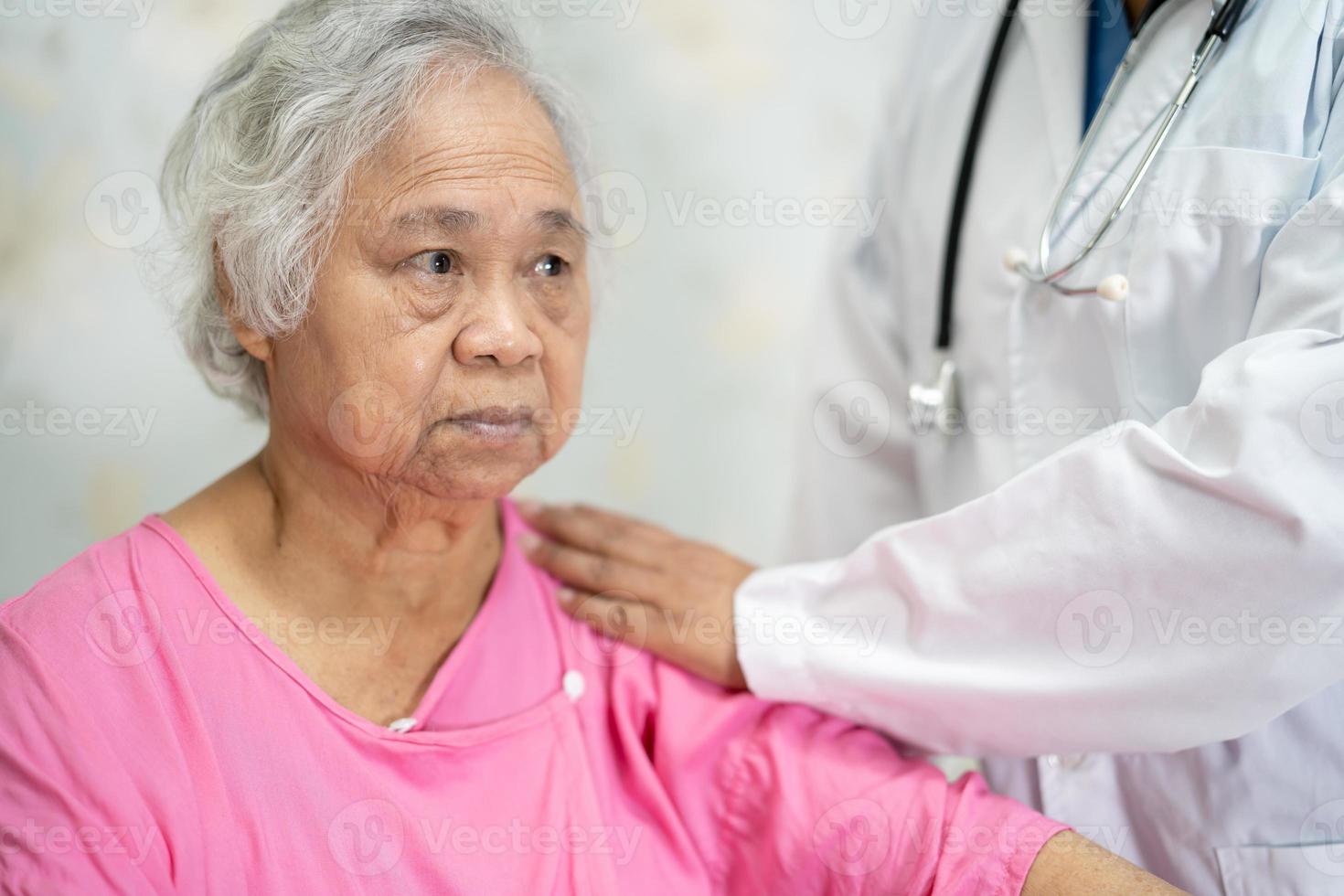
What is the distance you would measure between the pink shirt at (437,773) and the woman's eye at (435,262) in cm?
37

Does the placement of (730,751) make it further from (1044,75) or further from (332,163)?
(1044,75)

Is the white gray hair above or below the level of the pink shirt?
above

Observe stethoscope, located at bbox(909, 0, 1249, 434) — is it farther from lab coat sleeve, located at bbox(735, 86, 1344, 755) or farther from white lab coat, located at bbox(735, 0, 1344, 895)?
lab coat sleeve, located at bbox(735, 86, 1344, 755)

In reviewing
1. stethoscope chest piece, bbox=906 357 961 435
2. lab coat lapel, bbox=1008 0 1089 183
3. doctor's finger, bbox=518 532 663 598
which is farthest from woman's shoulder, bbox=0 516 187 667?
lab coat lapel, bbox=1008 0 1089 183

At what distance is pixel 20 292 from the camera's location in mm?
1564

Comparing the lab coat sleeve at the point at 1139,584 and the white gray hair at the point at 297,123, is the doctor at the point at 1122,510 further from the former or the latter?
the white gray hair at the point at 297,123

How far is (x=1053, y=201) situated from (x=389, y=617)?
0.93 m

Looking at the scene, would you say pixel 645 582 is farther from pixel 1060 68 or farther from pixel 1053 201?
pixel 1060 68

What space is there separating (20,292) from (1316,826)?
1.72m

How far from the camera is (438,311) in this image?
1150mm

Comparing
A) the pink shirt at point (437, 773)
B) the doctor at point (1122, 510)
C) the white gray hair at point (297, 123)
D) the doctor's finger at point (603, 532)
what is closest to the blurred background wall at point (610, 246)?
the white gray hair at point (297, 123)

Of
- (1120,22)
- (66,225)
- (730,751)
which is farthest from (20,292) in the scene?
(1120,22)

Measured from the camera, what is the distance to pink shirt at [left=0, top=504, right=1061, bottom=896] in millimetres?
996

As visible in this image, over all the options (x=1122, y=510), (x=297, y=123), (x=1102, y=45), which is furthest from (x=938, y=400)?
(x=297, y=123)
